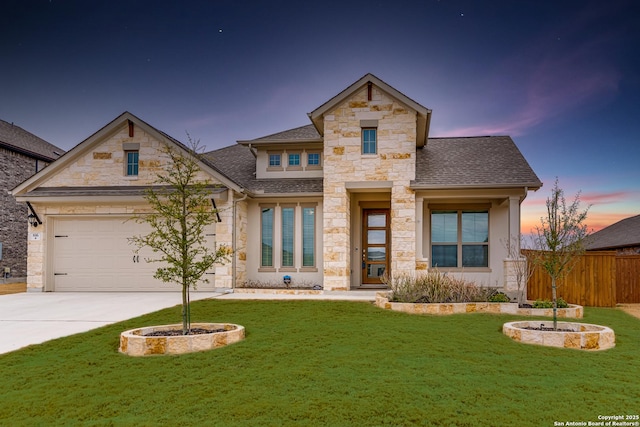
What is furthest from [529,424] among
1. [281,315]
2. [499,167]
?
[499,167]

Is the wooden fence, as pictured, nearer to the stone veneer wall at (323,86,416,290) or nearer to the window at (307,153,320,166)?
the stone veneer wall at (323,86,416,290)

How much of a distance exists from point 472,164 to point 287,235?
6.76 meters

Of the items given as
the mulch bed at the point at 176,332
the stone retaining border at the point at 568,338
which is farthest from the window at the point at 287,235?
the stone retaining border at the point at 568,338

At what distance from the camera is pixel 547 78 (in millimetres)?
16516

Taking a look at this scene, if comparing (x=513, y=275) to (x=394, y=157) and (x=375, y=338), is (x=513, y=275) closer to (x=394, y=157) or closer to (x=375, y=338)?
(x=394, y=157)

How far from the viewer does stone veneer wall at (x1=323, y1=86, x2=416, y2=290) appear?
15062mm

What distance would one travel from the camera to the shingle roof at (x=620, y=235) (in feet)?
75.7

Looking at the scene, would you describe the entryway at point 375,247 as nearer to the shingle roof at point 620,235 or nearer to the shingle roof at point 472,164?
the shingle roof at point 472,164

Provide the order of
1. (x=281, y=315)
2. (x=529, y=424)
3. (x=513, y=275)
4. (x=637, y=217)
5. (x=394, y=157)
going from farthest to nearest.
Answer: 1. (x=637, y=217)
2. (x=394, y=157)
3. (x=513, y=275)
4. (x=281, y=315)
5. (x=529, y=424)

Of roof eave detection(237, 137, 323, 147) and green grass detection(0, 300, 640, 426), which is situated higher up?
roof eave detection(237, 137, 323, 147)

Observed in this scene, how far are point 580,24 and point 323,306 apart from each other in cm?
1219

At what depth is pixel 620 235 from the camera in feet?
85.4

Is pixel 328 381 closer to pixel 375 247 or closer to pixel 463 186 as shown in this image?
pixel 463 186

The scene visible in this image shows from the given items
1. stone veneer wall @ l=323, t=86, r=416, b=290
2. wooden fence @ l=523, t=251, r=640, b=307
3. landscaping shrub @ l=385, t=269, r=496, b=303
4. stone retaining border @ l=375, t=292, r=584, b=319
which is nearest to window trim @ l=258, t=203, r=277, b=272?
stone veneer wall @ l=323, t=86, r=416, b=290
